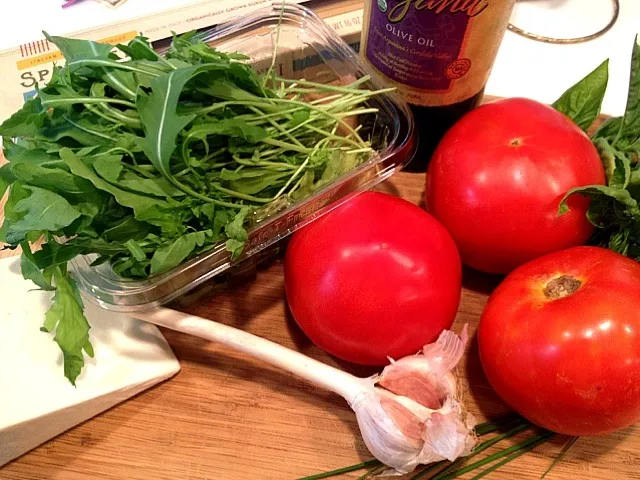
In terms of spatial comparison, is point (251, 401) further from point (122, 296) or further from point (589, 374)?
point (589, 374)

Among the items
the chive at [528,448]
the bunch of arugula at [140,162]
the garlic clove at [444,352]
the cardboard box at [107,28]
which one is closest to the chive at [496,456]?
the chive at [528,448]

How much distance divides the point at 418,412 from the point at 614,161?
0.39 meters

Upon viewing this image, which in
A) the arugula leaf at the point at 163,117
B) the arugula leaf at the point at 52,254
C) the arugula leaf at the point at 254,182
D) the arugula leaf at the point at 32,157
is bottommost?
the arugula leaf at the point at 52,254

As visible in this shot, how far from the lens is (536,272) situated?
2.23 ft

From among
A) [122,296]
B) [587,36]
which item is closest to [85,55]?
[122,296]

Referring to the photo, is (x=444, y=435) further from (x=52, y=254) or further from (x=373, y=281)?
(x=52, y=254)

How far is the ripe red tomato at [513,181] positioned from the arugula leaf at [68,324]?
43 cm

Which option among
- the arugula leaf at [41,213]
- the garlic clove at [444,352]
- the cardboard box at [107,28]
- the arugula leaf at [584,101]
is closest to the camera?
the arugula leaf at [41,213]

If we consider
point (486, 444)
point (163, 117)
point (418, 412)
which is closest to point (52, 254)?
point (163, 117)

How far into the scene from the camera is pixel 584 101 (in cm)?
82

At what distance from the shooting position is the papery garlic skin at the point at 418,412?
0.62 metres

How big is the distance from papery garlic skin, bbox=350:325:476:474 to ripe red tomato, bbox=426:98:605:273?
5.1 inches

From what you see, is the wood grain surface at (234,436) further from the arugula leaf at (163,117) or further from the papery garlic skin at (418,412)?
the arugula leaf at (163,117)

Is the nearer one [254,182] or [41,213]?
[41,213]
